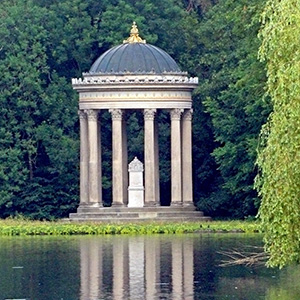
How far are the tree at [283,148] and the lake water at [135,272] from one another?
2464 mm

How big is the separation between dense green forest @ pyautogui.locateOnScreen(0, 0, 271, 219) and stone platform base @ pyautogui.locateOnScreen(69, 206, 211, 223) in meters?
2.60

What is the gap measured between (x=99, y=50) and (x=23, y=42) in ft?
18.9

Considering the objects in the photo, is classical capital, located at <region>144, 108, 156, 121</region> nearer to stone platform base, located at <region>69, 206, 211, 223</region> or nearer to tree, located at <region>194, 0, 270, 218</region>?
tree, located at <region>194, 0, 270, 218</region>

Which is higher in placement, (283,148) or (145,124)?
(145,124)

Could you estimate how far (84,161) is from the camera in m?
85.4

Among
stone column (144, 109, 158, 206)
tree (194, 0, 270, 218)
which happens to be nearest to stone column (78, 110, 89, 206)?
stone column (144, 109, 158, 206)

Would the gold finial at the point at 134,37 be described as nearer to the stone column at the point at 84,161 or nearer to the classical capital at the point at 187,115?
the classical capital at the point at 187,115

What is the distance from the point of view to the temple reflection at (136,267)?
49.5 metres

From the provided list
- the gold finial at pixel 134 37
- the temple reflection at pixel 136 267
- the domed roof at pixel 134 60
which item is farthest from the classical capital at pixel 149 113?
the temple reflection at pixel 136 267

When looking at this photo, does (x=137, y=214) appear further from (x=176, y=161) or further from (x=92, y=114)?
(x=92, y=114)

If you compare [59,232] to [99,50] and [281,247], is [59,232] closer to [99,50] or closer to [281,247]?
[99,50]

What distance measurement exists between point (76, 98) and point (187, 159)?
9210mm

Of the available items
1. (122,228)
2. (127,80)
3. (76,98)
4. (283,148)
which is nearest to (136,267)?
(283,148)

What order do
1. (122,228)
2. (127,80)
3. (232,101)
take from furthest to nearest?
(232,101) < (127,80) < (122,228)
